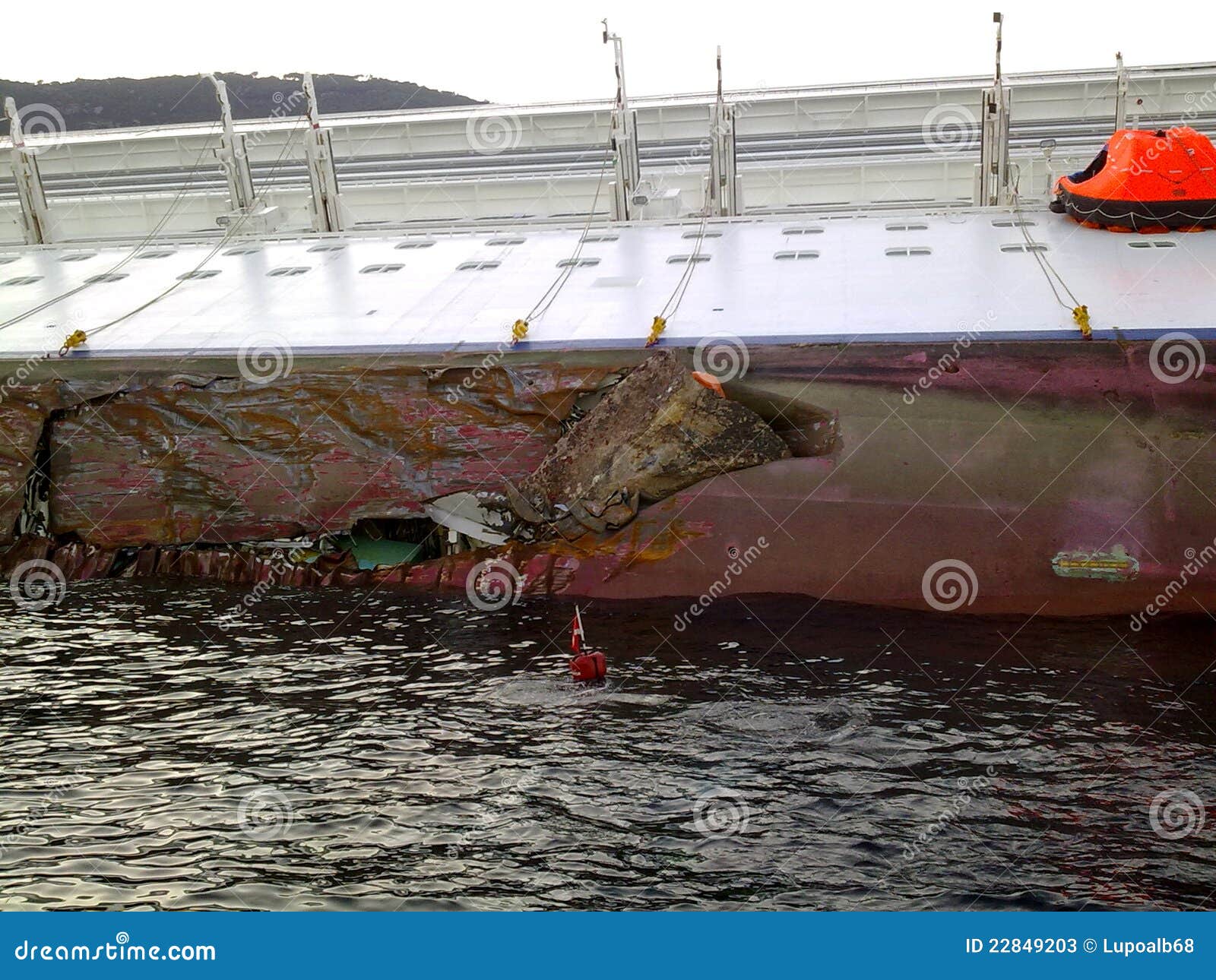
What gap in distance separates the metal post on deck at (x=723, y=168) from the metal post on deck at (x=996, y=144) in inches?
145

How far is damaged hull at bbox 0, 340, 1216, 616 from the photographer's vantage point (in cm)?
1205

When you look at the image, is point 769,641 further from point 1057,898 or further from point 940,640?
point 1057,898

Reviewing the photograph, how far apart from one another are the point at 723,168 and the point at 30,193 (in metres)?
11.8

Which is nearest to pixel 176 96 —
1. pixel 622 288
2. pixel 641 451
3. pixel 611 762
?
pixel 622 288

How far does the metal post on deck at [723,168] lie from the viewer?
17984mm

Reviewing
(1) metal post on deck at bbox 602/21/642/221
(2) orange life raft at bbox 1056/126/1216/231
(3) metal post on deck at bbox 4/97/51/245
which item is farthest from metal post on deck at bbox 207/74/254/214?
(2) orange life raft at bbox 1056/126/1216/231

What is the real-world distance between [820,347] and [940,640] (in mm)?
3435

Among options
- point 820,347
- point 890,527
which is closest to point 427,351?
point 820,347

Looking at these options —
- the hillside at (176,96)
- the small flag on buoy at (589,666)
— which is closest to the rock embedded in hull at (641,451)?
the small flag on buoy at (589,666)

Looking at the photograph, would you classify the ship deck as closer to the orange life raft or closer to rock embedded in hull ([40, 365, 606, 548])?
the orange life raft

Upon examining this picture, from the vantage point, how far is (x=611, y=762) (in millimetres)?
9570

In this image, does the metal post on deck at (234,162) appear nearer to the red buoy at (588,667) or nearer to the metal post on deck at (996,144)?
the metal post on deck at (996,144)

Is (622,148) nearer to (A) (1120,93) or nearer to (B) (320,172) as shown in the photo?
(B) (320,172)

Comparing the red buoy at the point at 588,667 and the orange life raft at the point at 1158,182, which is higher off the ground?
the orange life raft at the point at 1158,182
